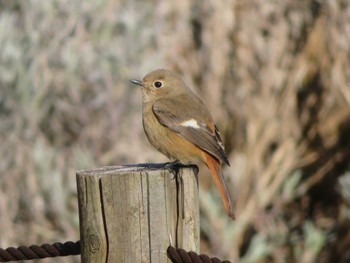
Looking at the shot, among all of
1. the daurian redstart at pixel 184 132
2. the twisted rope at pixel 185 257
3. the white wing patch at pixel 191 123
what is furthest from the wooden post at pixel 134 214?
the white wing patch at pixel 191 123

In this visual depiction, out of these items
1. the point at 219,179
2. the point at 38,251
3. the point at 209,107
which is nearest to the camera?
the point at 38,251

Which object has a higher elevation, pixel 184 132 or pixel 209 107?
pixel 209 107

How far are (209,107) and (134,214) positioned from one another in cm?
530

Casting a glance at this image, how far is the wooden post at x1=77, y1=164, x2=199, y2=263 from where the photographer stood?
300cm

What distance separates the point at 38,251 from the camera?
3.31 meters

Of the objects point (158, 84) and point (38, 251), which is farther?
point (158, 84)

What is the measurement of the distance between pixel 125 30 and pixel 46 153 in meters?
1.46

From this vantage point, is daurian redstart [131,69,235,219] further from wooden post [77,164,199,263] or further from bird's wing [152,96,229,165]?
wooden post [77,164,199,263]

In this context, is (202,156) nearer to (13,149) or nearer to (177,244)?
(177,244)

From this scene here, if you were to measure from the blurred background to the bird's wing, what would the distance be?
6.91 feet

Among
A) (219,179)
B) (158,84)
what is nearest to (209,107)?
(158,84)

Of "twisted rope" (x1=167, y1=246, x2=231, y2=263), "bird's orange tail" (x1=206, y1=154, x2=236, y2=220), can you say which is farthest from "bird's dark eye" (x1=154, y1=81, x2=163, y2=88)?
"twisted rope" (x1=167, y1=246, x2=231, y2=263)

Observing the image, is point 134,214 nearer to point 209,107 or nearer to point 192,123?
point 192,123

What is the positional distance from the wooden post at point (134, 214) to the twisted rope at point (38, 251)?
27cm
